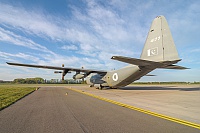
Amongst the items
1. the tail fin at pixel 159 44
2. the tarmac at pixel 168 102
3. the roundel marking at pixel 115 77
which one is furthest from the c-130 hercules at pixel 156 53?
the tarmac at pixel 168 102

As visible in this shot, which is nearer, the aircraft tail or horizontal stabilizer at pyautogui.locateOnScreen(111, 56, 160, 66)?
the aircraft tail

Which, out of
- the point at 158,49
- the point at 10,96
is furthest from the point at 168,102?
the point at 10,96

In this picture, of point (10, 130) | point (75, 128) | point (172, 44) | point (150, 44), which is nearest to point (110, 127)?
point (75, 128)

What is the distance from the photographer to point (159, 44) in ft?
55.7

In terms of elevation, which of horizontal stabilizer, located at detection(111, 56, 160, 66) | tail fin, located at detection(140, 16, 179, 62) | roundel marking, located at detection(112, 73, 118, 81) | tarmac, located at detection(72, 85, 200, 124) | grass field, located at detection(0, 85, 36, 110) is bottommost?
tarmac, located at detection(72, 85, 200, 124)

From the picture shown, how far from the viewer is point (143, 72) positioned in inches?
793

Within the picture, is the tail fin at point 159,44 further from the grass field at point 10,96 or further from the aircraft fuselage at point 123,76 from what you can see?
the grass field at point 10,96

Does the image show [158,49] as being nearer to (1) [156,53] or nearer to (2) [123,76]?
(1) [156,53]

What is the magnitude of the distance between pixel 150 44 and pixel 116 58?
5.66 metres

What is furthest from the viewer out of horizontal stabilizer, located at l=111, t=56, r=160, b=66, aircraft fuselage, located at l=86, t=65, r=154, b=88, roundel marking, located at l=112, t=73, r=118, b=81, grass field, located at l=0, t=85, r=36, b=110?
roundel marking, located at l=112, t=73, r=118, b=81

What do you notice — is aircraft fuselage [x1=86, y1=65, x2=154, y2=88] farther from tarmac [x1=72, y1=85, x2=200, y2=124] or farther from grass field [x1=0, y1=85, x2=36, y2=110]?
grass field [x1=0, y1=85, x2=36, y2=110]

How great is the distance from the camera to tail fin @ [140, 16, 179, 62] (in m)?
15.8

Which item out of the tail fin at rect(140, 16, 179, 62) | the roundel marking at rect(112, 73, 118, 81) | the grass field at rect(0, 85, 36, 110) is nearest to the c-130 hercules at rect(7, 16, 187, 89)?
the tail fin at rect(140, 16, 179, 62)

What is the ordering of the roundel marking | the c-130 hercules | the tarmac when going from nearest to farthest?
the tarmac → the c-130 hercules → the roundel marking
